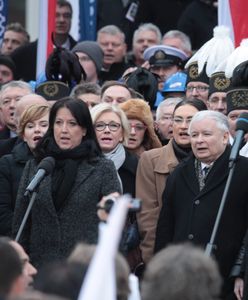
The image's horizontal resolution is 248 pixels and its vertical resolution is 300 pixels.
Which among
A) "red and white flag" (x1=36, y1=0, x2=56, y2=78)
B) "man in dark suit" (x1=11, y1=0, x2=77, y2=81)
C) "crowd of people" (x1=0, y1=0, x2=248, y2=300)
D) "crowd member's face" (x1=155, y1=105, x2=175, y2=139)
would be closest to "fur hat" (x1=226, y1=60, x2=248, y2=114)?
"crowd of people" (x1=0, y1=0, x2=248, y2=300)

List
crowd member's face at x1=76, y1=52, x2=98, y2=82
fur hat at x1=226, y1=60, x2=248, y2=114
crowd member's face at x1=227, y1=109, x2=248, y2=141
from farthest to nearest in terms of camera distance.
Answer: crowd member's face at x1=76, y1=52, x2=98, y2=82
fur hat at x1=226, y1=60, x2=248, y2=114
crowd member's face at x1=227, y1=109, x2=248, y2=141

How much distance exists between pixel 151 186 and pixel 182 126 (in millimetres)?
543

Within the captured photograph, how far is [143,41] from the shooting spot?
47.6 ft

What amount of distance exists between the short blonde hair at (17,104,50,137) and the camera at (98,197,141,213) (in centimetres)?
285

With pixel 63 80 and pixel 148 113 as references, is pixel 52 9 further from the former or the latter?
pixel 148 113

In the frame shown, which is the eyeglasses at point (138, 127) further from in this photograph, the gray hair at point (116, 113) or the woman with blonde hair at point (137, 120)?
the gray hair at point (116, 113)

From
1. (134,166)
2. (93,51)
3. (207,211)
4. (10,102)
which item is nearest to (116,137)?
(134,166)

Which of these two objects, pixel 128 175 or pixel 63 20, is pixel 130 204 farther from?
pixel 63 20

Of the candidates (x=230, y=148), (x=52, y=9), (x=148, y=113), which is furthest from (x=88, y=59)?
(x=230, y=148)

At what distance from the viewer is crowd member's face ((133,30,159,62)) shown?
14484mm

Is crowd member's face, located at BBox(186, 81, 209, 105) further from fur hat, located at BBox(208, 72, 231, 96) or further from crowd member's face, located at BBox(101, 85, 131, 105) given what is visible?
crowd member's face, located at BBox(101, 85, 131, 105)

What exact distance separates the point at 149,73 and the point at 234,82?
1.45 meters

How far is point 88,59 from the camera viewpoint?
1299 centimetres

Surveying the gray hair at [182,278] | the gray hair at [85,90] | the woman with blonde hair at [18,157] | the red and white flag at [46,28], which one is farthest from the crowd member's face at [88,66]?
the gray hair at [182,278]
